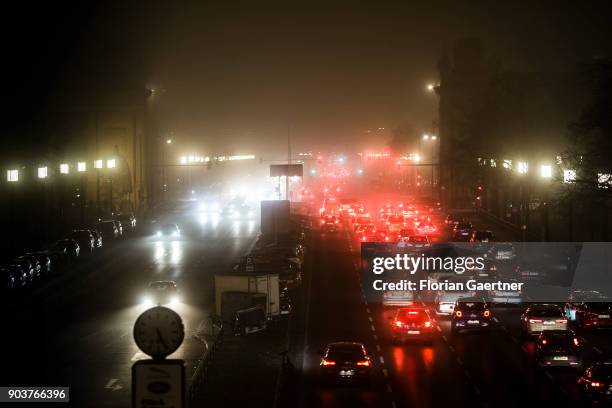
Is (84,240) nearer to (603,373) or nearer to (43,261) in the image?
(43,261)

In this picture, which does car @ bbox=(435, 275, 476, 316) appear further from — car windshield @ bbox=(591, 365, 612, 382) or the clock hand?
the clock hand

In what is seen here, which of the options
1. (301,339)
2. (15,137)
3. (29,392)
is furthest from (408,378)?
(15,137)

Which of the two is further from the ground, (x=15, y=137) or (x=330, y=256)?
(x=15, y=137)

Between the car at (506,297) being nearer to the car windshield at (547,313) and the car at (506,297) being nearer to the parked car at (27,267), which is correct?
the car windshield at (547,313)

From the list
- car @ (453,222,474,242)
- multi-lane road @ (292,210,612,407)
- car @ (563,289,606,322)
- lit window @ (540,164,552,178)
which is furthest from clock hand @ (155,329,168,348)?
lit window @ (540,164,552,178)

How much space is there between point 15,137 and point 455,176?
5533 cm

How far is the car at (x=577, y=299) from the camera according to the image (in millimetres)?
40562

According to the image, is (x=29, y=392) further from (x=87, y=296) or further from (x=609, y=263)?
(x=609, y=263)

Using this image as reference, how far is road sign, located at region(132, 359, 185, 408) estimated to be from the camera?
11672 mm

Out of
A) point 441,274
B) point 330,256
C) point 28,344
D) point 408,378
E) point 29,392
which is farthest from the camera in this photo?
point 330,256

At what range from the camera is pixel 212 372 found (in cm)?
3184

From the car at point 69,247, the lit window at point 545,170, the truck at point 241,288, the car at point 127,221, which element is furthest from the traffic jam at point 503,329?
the car at point 127,221

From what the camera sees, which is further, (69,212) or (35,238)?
(69,212)

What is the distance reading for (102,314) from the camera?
45.1 metres
